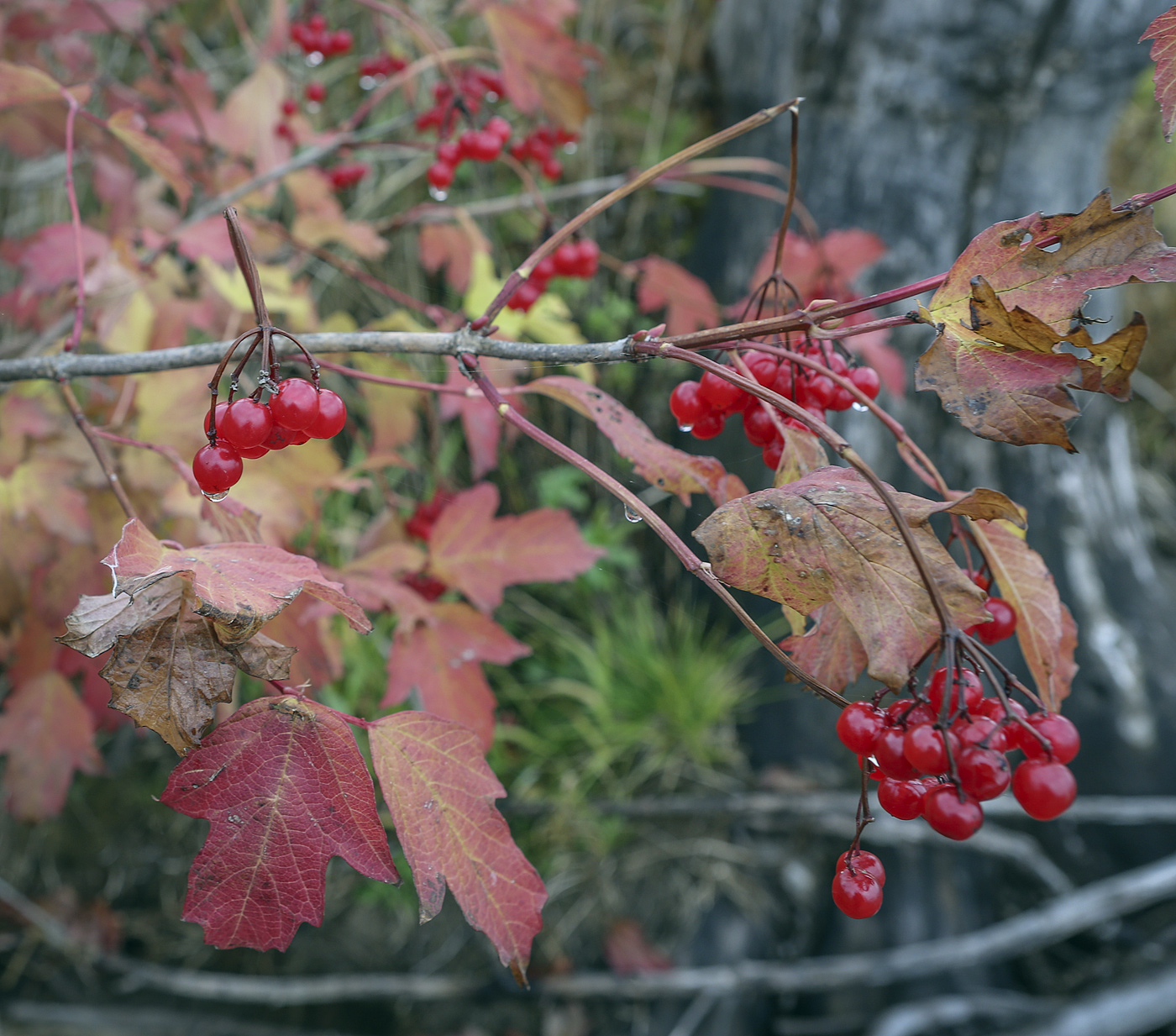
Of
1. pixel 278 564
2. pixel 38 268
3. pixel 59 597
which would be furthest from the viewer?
pixel 38 268

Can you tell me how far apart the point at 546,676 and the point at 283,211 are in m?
1.65

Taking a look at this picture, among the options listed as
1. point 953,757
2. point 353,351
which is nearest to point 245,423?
point 353,351

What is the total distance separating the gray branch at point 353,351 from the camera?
0.62m

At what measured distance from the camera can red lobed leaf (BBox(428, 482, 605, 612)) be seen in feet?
3.77

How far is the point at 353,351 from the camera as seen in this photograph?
0.69m

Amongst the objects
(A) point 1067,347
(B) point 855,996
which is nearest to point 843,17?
(A) point 1067,347

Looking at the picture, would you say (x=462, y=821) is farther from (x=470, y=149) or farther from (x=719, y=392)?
(x=470, y=149)

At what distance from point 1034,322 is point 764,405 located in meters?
0.24

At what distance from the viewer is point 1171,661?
1862 millimetres

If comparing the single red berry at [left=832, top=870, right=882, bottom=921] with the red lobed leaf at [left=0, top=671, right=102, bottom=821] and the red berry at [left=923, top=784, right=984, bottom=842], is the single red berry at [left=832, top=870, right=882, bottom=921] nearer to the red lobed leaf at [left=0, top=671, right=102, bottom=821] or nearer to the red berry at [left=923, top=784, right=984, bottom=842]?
the red berry at [left=923, top=784, right=984, bottom=842]

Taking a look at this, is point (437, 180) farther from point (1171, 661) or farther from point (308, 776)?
point (1171, 661)

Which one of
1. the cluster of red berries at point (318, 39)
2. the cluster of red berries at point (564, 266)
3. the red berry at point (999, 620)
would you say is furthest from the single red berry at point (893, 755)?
the cluster of red berries at point (318, 39)

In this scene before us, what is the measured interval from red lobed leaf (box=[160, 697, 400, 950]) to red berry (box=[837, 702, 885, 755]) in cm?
34

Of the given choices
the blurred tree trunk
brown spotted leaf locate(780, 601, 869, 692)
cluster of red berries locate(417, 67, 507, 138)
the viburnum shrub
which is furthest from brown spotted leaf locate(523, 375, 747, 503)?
the blurred tree trunk
